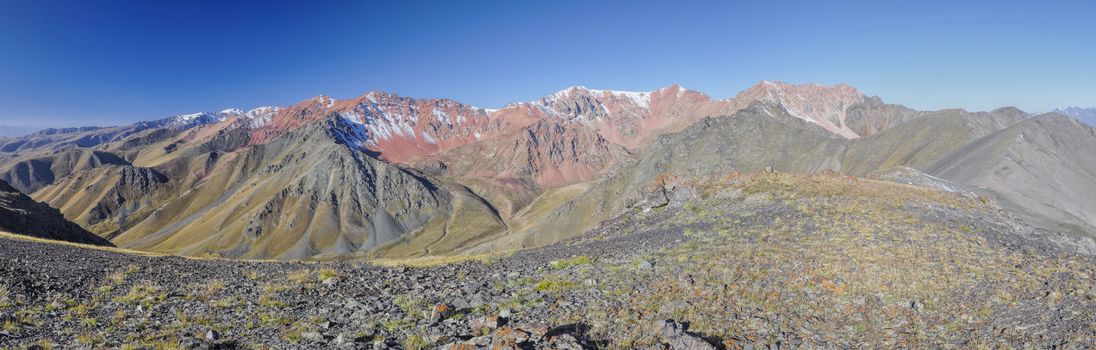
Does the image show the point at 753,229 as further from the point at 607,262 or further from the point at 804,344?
the point at 804,344

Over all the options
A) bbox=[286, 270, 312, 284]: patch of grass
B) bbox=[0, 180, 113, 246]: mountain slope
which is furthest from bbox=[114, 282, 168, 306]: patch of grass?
bbox=[0, 180, 113, 246]: mountain slope

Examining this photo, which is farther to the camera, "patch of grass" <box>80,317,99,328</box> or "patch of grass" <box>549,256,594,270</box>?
"patch of grass" <box>549,256,594,270</box>

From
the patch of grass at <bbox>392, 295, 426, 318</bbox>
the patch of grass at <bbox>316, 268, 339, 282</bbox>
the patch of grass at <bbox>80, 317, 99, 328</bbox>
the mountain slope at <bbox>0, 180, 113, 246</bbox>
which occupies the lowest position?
the mountain slope at <bbox>0, 180, 113, 246</bbox>

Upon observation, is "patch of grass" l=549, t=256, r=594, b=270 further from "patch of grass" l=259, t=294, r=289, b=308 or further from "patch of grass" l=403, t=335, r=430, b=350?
"patch of grass" l=259, t=294, r=289, b=308

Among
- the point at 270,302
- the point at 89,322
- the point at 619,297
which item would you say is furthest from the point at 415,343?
the point at 89,322

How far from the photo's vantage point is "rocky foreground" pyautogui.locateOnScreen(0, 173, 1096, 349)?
13.3m

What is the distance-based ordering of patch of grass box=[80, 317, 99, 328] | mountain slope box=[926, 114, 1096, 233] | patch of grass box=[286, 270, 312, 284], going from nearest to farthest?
patch of grass box=[80, 317, 99, 328] < patch of grass box=[286, 270, 312, 284] < mountain slope box=[926, 114, 1096, 233]

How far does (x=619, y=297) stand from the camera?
56.6ft

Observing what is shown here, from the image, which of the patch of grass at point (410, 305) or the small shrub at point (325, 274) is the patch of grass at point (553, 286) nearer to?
the patch of grass at point (410, 305)

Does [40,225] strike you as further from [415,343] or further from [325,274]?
[415,343]

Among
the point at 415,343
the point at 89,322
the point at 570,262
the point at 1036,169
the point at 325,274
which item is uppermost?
the point at 89,322

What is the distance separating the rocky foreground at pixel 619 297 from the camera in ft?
43.6

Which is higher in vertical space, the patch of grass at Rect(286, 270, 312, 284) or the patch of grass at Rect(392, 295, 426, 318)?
the patch of grass at Rect(286, 270, 312, 284)

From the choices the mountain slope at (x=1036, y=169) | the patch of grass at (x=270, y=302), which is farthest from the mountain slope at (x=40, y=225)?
the mountain slope at (x=1036, y=169)
